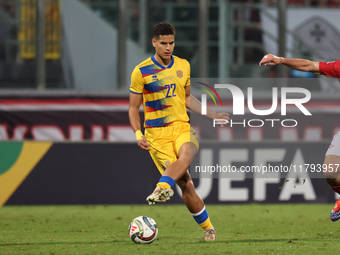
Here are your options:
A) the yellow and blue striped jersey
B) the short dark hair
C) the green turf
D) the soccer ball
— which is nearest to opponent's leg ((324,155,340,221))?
the green turf

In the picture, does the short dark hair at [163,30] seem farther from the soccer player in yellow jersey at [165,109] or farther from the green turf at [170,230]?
the green turf at [170,230]

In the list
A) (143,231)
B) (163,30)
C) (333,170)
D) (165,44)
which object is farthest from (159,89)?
(333,170)

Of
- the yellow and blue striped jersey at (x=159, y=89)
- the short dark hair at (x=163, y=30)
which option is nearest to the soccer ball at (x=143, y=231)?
the yellow and blue striped jersey at (x=159, y=89)

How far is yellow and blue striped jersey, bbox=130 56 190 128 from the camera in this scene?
5723 millimetres

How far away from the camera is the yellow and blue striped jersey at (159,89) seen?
5.72 metres

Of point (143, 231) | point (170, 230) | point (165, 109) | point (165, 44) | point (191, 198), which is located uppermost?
point (165, 44)

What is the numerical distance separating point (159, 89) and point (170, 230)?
1897 millimetres

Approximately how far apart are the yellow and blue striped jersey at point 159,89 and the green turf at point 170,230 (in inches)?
48.1

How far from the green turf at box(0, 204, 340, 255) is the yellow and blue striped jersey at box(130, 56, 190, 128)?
1.22 m

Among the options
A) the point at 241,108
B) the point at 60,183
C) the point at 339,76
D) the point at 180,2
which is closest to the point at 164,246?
the point at 339,76

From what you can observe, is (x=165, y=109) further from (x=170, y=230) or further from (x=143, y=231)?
(x=170, y=230)

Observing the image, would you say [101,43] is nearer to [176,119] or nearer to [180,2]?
[180,2]

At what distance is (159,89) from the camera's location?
5.75 meters

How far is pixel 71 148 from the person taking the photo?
362 inches
